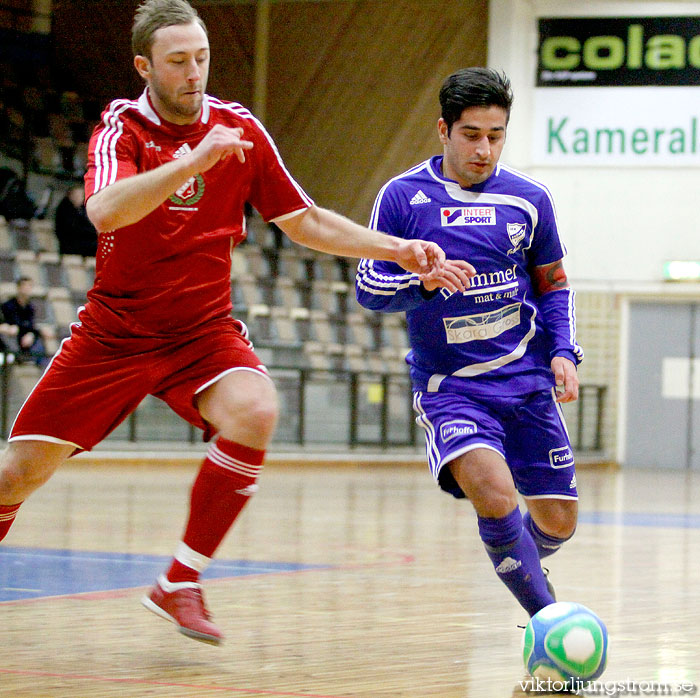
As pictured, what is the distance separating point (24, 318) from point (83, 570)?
821 cm

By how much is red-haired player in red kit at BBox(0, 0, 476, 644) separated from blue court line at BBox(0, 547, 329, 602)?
1.41 metres

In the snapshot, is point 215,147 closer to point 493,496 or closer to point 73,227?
point 493,496

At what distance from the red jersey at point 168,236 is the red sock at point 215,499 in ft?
1.36

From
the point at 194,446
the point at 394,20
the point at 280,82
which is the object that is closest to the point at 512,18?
the point at 394,20

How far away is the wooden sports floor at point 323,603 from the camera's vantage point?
352cm

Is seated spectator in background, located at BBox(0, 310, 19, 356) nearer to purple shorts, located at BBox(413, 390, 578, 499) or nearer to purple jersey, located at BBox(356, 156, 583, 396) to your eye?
purple jersey, located at BBox(356, 156, 583, 396)

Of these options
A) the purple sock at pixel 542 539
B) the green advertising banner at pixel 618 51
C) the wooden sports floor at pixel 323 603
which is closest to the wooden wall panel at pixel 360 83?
the green advertising banner at pixel 618 51

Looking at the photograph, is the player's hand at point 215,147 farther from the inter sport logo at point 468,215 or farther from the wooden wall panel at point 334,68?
the wooden wall panel at point 334,68

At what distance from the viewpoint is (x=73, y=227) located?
1545 cm

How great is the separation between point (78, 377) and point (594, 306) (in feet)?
56.5

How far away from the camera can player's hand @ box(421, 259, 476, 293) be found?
382 cm

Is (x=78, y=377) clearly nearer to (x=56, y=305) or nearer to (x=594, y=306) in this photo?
(x=56, y=305)

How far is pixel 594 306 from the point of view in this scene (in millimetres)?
20422

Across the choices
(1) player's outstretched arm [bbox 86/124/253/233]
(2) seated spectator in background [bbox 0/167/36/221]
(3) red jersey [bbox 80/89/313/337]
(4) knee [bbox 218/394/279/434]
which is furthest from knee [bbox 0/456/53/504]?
(2) seated spectator in background [bbox 0/167/36/221]
